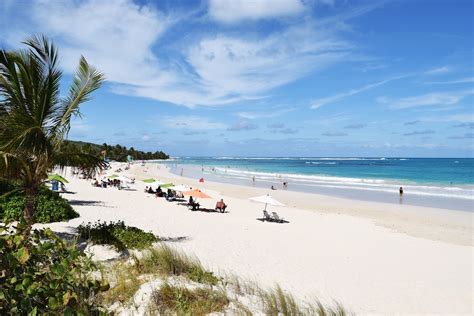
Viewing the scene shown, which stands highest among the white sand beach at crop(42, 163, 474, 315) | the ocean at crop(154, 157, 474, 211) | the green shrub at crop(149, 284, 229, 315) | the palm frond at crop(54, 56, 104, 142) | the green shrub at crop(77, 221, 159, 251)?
the palm frond at crop(54, 56, 104, 142)

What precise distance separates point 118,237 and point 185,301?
5205 millimetres

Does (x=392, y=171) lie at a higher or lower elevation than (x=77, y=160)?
higher

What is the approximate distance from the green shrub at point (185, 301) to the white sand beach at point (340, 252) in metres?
2.54

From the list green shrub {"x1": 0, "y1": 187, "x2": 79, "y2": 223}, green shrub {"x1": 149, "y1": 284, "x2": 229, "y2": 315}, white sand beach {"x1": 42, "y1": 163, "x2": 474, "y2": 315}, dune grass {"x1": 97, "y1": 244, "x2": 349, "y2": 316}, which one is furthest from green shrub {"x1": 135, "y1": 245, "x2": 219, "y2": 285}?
green shrub {"x1": 0, "y1": 187, "x2": 79, "y2": 223}

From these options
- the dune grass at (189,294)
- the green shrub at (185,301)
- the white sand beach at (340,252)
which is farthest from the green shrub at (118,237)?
the green shrub at (185,301)

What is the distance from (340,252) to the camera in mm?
11078

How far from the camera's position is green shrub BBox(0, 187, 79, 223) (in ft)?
36.3

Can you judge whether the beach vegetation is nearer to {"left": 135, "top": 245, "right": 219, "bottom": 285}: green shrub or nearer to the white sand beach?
the white sand beach

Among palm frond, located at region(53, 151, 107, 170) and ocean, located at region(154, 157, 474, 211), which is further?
ocean, located at region(154, 157, 474, 211)

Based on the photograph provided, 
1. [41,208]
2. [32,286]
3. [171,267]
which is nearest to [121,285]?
[171,267]

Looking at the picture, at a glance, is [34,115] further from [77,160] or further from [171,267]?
[171,267]

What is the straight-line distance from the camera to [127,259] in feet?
24.7

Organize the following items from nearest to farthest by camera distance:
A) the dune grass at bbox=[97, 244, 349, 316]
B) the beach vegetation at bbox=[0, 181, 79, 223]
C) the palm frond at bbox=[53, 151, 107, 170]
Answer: the dune grass at bbox=[97, 244, 349, 316], the palm frond at bbox=[53, 151, 107, 170], the beach vegetation at bbox=[0, 181, 79, 223]

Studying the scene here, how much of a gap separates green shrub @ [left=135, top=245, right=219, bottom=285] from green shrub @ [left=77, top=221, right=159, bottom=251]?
2092 millimetres
